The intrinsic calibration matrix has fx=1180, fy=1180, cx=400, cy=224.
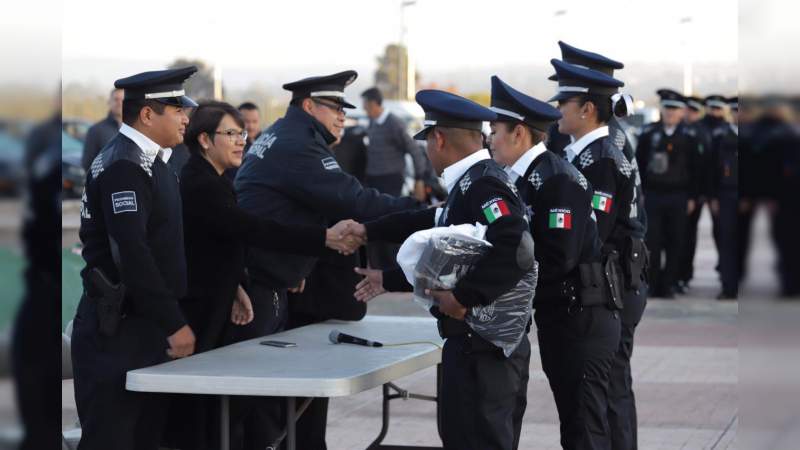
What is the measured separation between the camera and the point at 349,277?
5.92 metres

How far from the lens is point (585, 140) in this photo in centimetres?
538

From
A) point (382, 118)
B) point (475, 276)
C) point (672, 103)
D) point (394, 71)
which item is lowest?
point (475, 276)

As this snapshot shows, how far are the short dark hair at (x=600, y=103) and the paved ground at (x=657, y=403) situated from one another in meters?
1.14

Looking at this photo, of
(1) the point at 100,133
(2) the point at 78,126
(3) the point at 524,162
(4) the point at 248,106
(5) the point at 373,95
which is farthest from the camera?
(2) the point at 78,126

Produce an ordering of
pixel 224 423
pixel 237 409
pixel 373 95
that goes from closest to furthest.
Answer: pixel 224 423
pixel 237 409
pixel 373 95

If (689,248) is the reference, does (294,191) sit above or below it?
above

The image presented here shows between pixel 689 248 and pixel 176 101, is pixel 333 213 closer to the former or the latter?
pixel 176 101

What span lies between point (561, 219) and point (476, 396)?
0.88m

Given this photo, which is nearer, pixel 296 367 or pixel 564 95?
pixel 296 367

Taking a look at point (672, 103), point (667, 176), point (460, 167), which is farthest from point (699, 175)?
point (460, 167)

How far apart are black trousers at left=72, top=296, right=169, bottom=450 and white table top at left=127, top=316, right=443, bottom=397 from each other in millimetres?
138

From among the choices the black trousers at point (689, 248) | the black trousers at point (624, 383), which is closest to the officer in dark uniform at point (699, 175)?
the black trousers at point (689, 248)

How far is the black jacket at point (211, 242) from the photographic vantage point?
16.2 ft

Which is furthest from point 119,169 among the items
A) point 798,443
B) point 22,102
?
point 798,443
